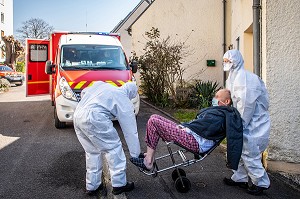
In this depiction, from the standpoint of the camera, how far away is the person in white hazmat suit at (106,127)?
406 cm

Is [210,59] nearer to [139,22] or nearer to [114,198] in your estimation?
[139,22]

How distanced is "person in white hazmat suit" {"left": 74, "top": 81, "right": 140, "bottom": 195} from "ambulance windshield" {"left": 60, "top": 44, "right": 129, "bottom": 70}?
459 centimetres

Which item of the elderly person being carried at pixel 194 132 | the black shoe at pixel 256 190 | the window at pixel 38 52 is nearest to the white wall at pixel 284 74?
the black shoe at pixel 256 190

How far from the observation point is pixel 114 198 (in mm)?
4164

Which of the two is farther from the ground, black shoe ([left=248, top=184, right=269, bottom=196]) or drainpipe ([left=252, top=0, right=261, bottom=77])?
drainpipe ([left=252, top=0, right=261, bottom=77])

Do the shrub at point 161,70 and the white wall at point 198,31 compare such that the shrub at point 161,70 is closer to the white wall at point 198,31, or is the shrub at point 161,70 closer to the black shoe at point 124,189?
the white wall at point 198,31

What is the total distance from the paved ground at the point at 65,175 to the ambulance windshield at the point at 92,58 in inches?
69.7

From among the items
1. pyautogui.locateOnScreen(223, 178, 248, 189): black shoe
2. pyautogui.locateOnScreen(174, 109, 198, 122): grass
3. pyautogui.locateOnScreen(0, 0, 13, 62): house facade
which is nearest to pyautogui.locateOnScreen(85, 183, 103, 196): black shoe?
pyautogui.locateOnScreen(223, 178, 248, 189): black shoe

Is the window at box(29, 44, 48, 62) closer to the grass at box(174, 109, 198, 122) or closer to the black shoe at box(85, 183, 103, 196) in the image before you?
the grass at box(174, 109, 198, 122)

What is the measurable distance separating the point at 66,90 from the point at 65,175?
3193 millimetres

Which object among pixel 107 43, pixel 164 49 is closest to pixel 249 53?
pixel 164 49

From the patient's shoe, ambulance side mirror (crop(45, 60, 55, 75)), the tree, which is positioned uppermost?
the tree

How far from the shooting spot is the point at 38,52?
37.0 feet

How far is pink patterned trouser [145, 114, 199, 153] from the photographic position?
13.9 feet
